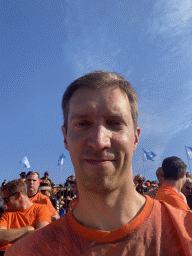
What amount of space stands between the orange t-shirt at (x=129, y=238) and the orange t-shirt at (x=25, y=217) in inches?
95.0

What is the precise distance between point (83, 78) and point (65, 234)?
3.53 feet

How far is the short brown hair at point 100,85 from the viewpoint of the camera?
142cm

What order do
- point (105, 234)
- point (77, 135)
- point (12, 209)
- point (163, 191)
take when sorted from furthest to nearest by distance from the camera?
1. point (12, 209)
2. point (163, 191)
3. point (77, 135)
4. point (105, 234)

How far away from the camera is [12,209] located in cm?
374

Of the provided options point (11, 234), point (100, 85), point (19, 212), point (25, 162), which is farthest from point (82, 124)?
point (25, 162)

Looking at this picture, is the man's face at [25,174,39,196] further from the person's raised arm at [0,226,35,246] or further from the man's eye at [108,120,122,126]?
the man's eye at [108,120,122,126]

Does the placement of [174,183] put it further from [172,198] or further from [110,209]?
[110,209]

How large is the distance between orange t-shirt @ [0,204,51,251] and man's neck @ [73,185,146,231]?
2616 millimetres

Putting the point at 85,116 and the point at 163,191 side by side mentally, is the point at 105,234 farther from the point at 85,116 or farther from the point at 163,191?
the point at 163,191

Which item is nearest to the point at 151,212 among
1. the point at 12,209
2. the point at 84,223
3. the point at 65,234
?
the point at 84,223

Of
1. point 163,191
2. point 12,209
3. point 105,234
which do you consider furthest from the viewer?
point 12,209

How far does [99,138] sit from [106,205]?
17.2 inches

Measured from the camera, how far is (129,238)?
46.4 inches

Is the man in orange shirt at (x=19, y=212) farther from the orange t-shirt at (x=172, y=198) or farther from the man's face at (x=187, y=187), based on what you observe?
the man's face at (x=187, y=187)
